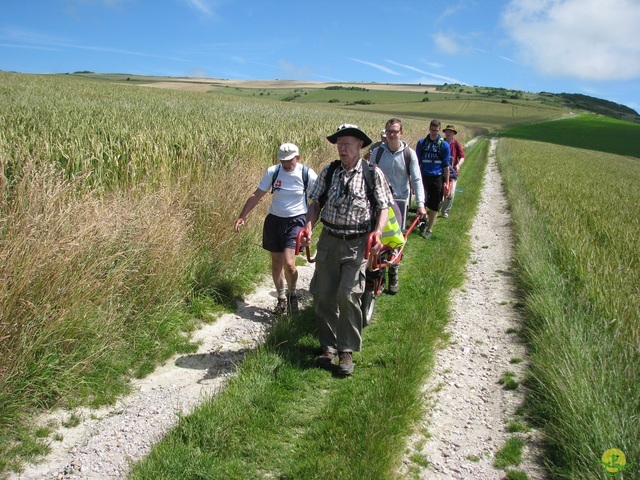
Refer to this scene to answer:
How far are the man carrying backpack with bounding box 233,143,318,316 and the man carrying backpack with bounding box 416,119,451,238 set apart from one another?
4.27 meters

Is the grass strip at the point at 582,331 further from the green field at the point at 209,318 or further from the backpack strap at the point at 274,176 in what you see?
the backpack strap at the point at 274,176

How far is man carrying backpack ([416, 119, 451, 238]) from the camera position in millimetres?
8648

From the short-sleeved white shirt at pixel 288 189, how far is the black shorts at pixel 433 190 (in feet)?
14.3

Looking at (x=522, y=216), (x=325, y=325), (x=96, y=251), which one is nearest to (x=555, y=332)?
(x=325, y=325)

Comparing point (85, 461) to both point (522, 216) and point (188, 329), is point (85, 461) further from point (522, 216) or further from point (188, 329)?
point (522, 216)

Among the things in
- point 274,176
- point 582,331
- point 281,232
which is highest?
point 274,176

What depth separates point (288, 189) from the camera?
16.8 feet

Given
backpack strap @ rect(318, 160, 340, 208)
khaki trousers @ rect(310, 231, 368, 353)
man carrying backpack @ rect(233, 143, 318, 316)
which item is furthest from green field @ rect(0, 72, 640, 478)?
backpack strap @ rect(318, 160, 340, 208)

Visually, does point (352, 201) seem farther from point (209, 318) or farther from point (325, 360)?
point (209, 318)

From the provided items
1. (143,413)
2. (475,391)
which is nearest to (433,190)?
(475,391)

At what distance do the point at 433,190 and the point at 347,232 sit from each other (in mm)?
5328

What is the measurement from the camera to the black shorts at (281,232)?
205 inches

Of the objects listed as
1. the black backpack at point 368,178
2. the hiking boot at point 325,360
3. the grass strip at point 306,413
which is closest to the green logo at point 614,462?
the grass strip at point 306,413

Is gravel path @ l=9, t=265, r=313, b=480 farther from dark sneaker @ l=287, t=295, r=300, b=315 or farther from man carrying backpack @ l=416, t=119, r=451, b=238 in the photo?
man carrying backpack @ l=416, t=119, r=451, b=238
